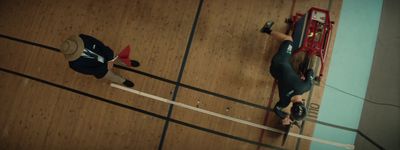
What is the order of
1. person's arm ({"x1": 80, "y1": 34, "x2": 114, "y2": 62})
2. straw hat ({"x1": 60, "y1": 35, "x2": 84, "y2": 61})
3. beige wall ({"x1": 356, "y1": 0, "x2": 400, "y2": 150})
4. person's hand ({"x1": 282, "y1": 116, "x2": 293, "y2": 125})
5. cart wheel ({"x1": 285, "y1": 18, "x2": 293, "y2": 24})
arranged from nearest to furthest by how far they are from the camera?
1. straw hat ({"x1": 60, "y1": 35, "x2": 84, "y2": 61})
2. person's arm ({"x1": 80, "y1": 34, "x2": 114, "y2": 62})
3. beige wall ({"x1": 356, "y1": 0, "x2": 400, "y2": 150})
4. person's hand ({"x1": 282, "y1": 116, "x2": 293, "y2": 125})
5. cart wheel ({"x1": 285, "y1": 18, "x2": 293, "y2": 24})

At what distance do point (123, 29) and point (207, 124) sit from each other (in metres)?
2.45

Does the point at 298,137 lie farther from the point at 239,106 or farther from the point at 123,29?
the point at 123,29

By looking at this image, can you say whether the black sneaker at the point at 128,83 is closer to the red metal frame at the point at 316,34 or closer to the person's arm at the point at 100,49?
the person's arm at the point at 100,49

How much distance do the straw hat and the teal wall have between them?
4.27 metres

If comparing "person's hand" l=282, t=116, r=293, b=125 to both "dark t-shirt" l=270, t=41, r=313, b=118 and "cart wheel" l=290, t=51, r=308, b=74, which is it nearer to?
"dark t-shirt" l=270, t=41, r=313, b=118

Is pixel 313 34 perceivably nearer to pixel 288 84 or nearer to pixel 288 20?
pixel 288 20

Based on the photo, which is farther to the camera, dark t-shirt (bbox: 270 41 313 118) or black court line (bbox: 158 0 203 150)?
black court line (bbox: 158 0 203 150)

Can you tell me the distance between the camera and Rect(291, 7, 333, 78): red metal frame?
467 cm

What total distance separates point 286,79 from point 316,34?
117cm

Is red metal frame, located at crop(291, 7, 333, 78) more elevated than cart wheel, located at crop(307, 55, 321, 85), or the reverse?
red metal frame, located at crop(291, 7, 333, 78)

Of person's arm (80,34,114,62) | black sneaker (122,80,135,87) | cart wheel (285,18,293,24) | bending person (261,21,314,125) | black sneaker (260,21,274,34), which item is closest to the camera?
person's arm (80,34,114,62)

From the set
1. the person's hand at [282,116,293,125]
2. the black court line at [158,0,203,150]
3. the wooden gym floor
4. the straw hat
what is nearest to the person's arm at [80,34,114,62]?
the straw hat

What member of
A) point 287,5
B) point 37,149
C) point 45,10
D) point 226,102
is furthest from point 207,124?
point 45,10

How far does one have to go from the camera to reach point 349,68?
5250 millimetres
